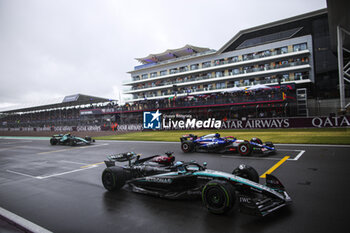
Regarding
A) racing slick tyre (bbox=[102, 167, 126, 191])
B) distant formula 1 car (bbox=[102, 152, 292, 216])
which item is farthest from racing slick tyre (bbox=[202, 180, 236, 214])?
racing slick tyre (bbox=[102, 167, 126, 191])

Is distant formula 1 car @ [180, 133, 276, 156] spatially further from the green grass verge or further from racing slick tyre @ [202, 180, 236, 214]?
racing slick tyre @ [202, 180, 236, 214]

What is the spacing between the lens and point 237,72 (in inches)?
1770

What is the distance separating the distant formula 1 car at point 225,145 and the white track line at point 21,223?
8315mm

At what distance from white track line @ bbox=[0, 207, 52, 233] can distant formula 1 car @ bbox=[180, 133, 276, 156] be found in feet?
27.3

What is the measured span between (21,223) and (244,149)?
8541 mm

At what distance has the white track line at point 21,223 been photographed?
4.10 metres

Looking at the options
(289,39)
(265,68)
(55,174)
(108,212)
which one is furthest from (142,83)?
(108,212)

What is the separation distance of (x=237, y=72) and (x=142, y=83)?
29941 millimetres

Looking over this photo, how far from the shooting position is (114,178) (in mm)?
6062

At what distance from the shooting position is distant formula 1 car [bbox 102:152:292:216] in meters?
4.14

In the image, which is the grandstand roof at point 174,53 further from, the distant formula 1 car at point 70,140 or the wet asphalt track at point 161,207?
the wet asphalt track at point 161,207

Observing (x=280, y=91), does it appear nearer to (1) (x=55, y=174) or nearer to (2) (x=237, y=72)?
(2) (x=237, y=72)

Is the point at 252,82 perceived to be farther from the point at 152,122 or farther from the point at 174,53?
the point at 174,53

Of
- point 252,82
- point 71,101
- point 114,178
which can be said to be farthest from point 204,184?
point 71,101
